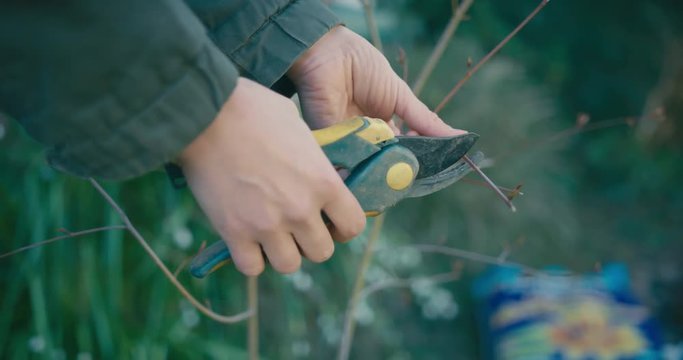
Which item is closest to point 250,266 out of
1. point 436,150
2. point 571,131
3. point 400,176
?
point 400,176

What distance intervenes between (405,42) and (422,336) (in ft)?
3.74

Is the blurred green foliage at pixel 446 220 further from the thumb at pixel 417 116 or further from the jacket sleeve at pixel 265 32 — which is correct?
the jacket sleeve at pixel 265 32

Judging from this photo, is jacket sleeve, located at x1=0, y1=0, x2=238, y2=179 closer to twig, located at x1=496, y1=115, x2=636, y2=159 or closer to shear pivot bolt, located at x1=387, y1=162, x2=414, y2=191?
shear pivot bolt, located at x1=387, y1=162, x2=414, y2=191

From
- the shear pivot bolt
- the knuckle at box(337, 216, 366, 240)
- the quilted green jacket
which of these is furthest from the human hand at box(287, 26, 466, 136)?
the quilted green jacket

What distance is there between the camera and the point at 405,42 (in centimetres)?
289

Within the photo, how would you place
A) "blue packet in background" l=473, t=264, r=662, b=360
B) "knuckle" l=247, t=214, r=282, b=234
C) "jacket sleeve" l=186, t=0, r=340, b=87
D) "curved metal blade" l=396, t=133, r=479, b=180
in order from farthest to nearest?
"blue packet in background" l=473, t=264, r=662, b=360, "jacket sleeve" l=186, t=0, r=340, b=87, "curved metal blade" l=396, t=133, r=479, b=180, "knuckle" l=247, t=214, r=282, b=234

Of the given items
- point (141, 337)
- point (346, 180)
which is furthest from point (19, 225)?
point (346, 180)

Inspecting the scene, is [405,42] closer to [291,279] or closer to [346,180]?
[291,279]

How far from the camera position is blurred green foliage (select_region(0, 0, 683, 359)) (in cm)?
223

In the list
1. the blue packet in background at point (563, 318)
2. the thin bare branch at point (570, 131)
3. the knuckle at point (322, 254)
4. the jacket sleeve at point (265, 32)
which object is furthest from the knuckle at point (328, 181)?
the blue packet in background at point (563, 318)

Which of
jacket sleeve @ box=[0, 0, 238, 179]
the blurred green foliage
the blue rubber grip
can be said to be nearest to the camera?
jacket sleeve @ box=[0, 0, 238, 179]

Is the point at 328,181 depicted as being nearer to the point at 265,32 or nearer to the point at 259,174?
the point at 259,174

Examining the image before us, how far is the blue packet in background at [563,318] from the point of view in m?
2.54

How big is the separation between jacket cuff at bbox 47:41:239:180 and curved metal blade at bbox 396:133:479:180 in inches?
14.6
